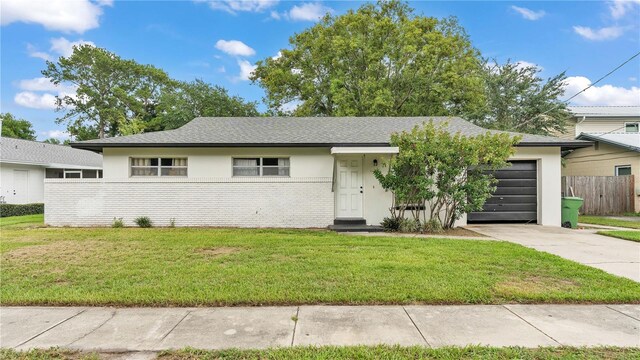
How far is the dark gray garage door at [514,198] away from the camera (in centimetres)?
1155

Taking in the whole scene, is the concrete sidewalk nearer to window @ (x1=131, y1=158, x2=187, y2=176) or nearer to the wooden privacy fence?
window @ (x1=131, y1=158, x2=187, y2=176)

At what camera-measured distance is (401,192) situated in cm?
955

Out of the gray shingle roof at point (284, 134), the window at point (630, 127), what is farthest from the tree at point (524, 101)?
the gray shingle roof at point (284, 134)

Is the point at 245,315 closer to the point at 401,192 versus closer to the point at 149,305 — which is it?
the point at 149,305

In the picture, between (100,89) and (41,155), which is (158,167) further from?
(100,89)

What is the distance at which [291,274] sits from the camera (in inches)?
198

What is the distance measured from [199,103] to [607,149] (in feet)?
89.4

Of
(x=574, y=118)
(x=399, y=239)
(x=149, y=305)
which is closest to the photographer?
(x=149, y=305)

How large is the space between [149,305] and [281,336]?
189cm

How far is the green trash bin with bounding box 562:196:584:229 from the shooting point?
10844mm

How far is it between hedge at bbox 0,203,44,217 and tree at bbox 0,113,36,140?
28.9 m

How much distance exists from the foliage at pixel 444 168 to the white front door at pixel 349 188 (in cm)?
106

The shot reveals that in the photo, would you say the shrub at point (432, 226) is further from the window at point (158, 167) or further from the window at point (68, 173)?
the window at point (68, 173)

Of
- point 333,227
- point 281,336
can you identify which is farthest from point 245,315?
point 333,227
